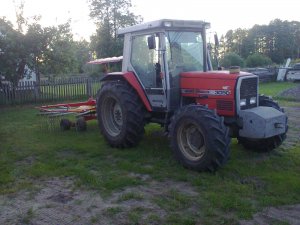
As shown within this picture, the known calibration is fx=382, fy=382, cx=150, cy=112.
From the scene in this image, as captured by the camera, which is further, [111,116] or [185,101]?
[111,116]

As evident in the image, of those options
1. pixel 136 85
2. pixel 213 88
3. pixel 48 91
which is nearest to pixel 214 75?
pixel 213 88

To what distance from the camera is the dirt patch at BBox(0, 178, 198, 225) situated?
451 centimetres

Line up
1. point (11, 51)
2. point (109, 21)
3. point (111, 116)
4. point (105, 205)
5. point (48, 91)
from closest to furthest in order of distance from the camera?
point (105, 205) < point (111, 116) < point (11, 51) < point (48, 91) < point (109, 21)

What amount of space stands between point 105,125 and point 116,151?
856mm

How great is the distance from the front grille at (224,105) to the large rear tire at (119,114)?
157 cm

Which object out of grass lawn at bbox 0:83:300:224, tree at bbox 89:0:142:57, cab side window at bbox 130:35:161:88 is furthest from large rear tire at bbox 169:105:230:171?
tree at bbox 89:0:142:57

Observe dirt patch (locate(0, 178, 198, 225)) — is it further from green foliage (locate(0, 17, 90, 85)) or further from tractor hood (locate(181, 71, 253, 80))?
green foliage (locate(0, 17, 90, 85))

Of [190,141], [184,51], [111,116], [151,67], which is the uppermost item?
[184,51]

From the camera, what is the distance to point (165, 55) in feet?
22.4

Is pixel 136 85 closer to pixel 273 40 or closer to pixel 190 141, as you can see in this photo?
pixel 190 141

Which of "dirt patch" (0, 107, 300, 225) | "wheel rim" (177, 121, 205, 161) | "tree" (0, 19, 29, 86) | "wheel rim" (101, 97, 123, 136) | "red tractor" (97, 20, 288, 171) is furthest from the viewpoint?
"tree" (0, 19, 29, 86)

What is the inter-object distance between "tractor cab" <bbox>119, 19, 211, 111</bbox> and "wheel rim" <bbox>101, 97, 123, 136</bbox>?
921mm

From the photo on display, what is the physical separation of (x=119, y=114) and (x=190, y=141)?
2288 mm

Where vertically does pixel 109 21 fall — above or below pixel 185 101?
above
